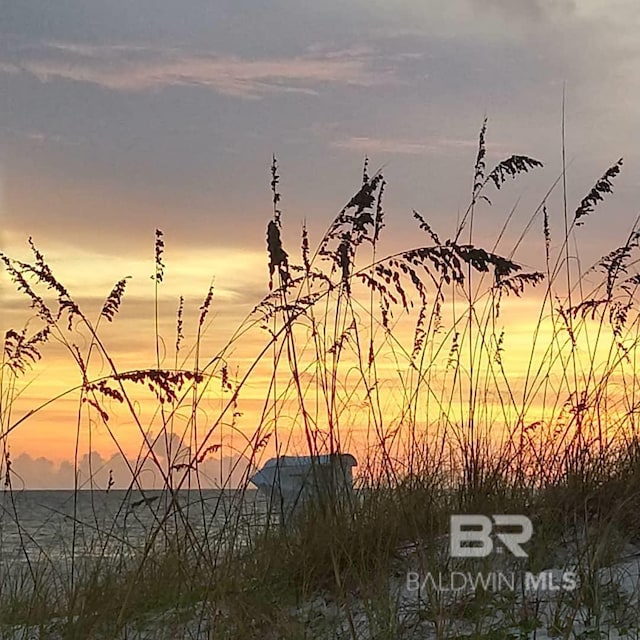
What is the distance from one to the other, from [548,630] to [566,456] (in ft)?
4.20

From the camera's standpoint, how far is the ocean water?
152 inches

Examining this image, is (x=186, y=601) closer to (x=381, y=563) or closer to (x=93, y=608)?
(x=93, y=608)

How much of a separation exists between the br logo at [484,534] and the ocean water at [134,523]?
2.73 ft

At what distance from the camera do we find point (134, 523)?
15.5ft

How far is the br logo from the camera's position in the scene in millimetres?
3652

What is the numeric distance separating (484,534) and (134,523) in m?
1.75

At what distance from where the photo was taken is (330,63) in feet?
19.5

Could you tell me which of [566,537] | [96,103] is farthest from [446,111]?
[566,537]

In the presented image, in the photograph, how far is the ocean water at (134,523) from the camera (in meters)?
3.85

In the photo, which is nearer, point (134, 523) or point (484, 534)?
point (484, 534)

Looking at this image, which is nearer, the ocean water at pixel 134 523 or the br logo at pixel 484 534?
the br logo at pixel 484 534

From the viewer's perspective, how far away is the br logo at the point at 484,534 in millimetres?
3652

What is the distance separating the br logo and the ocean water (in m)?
0.83

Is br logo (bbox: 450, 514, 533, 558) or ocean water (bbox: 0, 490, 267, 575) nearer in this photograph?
br logo (bbox: 450, 514, 533, 558)
